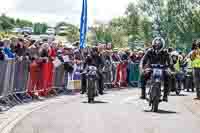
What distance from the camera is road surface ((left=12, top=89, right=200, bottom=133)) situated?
47.4 ft

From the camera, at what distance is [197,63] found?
78.9 ft

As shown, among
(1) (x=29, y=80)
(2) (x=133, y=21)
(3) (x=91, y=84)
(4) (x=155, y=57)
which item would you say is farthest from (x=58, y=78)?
(2) (x=133, y=21)

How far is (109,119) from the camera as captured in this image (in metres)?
16.4

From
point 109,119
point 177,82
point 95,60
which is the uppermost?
point 95,60

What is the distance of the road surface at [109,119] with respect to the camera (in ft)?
47.4

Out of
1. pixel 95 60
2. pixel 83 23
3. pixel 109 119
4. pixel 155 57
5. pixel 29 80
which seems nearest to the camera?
pixel 109 119

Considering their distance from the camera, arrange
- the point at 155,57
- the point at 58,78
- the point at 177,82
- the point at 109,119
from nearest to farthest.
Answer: the point at 109,119 < the point at 155,57 < the point at 58,78 < the point at 177,82

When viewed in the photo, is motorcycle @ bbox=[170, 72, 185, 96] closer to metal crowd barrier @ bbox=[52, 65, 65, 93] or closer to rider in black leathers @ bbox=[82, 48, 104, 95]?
rider in black leathers @ bbox=[82, 48, 104, 95]

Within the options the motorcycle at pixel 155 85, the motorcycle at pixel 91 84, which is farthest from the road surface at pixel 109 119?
the motorcycle at pixel 91 84

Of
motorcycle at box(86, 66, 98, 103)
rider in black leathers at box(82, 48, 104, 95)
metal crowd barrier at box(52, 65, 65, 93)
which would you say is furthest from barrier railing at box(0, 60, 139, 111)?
motorcycle at box(86, 66, 98, 103)

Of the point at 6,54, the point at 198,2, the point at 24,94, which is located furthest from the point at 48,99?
the point at 198,2

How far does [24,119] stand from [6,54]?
431cm

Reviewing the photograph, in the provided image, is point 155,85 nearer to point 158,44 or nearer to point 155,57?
point 155,57

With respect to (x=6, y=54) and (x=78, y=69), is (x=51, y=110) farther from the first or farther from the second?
(x=78, y=69)
